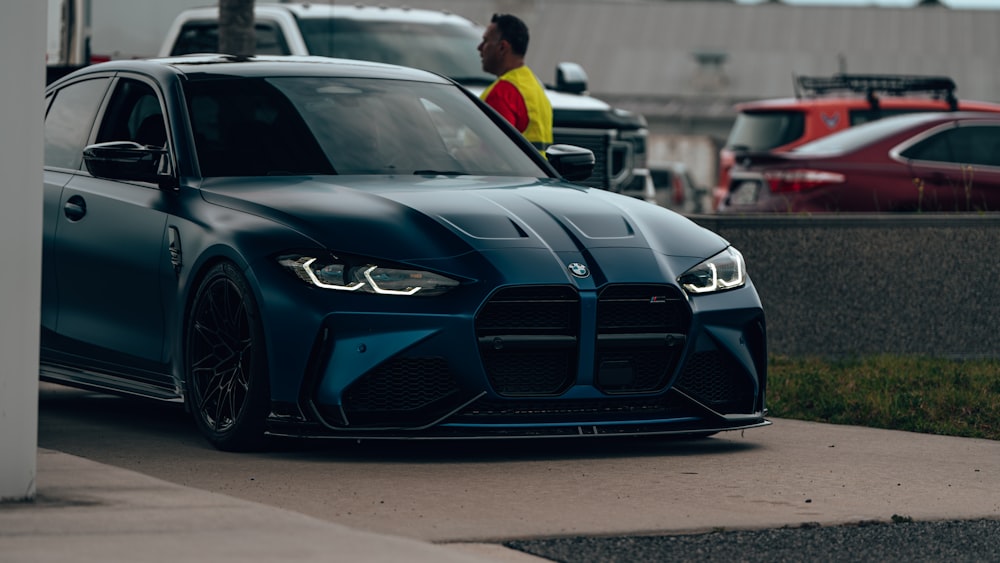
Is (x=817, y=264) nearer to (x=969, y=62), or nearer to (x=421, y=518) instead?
(x=421, y=518)

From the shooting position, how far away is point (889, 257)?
11773 millimetres

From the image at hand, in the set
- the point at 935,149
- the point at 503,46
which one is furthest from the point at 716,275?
the point at 935,149

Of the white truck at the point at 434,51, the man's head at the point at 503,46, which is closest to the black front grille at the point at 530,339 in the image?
the man's head at the point at 503,46

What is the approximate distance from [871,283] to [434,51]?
4.21m

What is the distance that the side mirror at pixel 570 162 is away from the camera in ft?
28.9

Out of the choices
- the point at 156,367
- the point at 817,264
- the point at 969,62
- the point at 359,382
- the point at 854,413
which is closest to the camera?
the point at 359,382

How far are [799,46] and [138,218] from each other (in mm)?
78030

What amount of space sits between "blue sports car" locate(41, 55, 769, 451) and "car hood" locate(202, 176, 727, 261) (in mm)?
11

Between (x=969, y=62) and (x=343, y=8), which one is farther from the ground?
(x=343, y=8)

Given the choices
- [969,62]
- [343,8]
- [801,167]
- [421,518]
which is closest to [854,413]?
[421,518]

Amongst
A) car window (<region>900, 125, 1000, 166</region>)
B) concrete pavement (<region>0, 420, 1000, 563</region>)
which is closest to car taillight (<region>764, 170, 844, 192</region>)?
car window (<region>900, 125, 1000, 166</region>)

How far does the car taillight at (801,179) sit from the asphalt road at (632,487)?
6.09 meters

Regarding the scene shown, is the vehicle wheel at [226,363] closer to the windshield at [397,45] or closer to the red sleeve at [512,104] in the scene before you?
the red sleeve at [512,104]

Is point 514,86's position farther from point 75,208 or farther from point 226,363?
point 226,363
